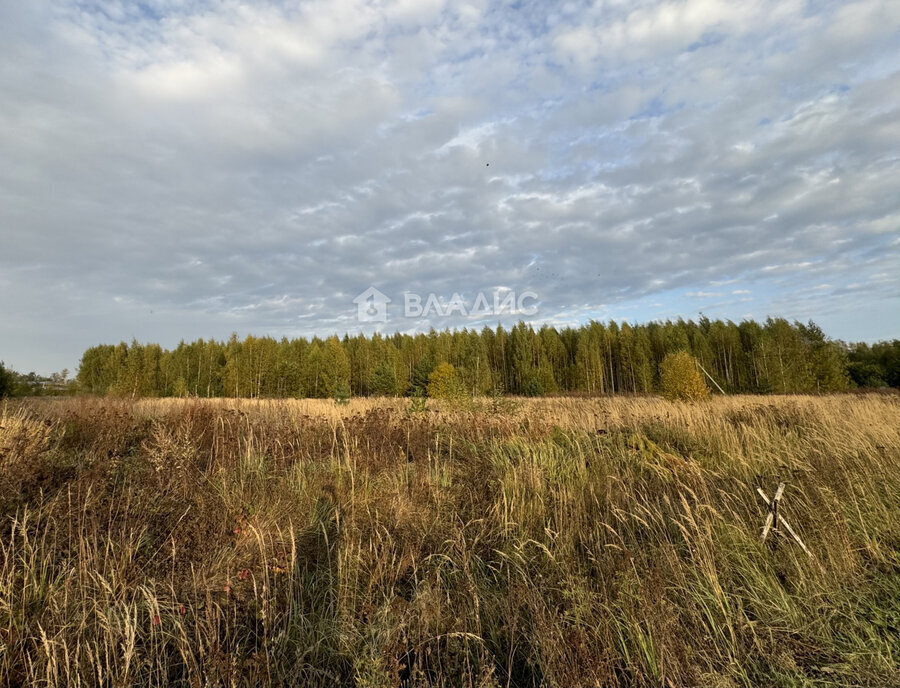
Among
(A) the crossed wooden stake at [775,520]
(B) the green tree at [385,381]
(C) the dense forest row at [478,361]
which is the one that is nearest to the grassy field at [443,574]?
(A) the crossed wooden stake at [775,520]

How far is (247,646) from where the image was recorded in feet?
6.41

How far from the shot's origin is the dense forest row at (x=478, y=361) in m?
37.6

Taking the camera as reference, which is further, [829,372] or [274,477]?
[829,372]

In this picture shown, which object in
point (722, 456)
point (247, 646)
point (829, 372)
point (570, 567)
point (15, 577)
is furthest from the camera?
point (829, 372)

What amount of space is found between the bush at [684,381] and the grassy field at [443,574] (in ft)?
34.5

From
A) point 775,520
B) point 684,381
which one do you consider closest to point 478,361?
point 684,381

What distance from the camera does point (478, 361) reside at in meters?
38.4

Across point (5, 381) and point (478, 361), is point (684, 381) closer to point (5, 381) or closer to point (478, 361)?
point (5, 381)

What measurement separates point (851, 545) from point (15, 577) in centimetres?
516

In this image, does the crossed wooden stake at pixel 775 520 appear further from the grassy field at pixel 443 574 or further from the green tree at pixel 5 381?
the green tree at pixel 5 381

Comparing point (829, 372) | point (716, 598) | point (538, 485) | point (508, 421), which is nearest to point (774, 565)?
point (716, 598)

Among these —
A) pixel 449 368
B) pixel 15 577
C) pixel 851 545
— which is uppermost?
pixel 449 368

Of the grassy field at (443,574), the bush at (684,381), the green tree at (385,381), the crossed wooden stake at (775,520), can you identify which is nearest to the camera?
the grassy field at (443,574)

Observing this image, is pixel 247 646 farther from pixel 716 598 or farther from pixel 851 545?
pixel 851 545
